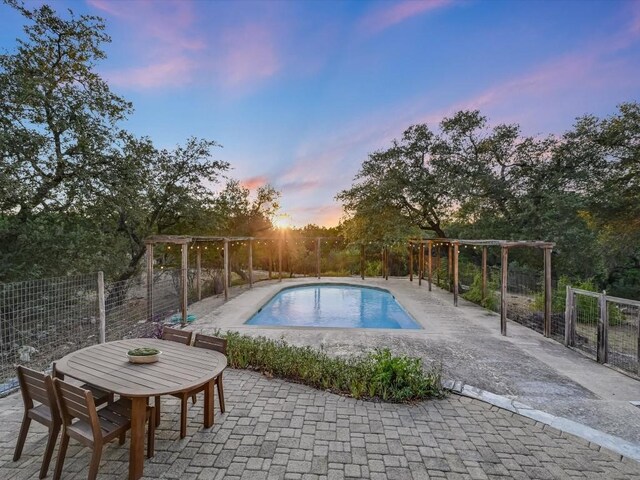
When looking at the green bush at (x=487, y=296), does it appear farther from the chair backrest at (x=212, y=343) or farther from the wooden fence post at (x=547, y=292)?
the chair backrest at (x=212, y=343)

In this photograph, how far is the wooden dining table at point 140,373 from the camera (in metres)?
2.48

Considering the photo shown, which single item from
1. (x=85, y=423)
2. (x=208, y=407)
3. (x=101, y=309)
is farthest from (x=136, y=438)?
(x=101, y=309)

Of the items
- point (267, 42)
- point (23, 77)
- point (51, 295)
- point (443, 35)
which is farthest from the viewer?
point (267, 42)

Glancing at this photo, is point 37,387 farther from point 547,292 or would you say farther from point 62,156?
point 547,292

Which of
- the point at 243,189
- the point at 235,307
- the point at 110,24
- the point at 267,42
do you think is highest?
the point at 267,42

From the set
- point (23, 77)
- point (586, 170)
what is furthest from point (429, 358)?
point (586, 170)

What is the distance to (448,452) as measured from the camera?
2.93 m

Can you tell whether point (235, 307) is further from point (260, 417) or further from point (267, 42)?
point (267, 42)

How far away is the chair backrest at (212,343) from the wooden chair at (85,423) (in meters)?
1.12

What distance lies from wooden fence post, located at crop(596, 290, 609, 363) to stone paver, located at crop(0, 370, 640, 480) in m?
3.02

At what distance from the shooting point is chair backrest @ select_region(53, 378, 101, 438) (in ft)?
7.42

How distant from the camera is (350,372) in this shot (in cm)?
444

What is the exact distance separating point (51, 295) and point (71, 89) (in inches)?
175

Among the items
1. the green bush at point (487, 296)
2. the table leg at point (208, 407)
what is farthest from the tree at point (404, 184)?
the table leg at point (208, 407)
